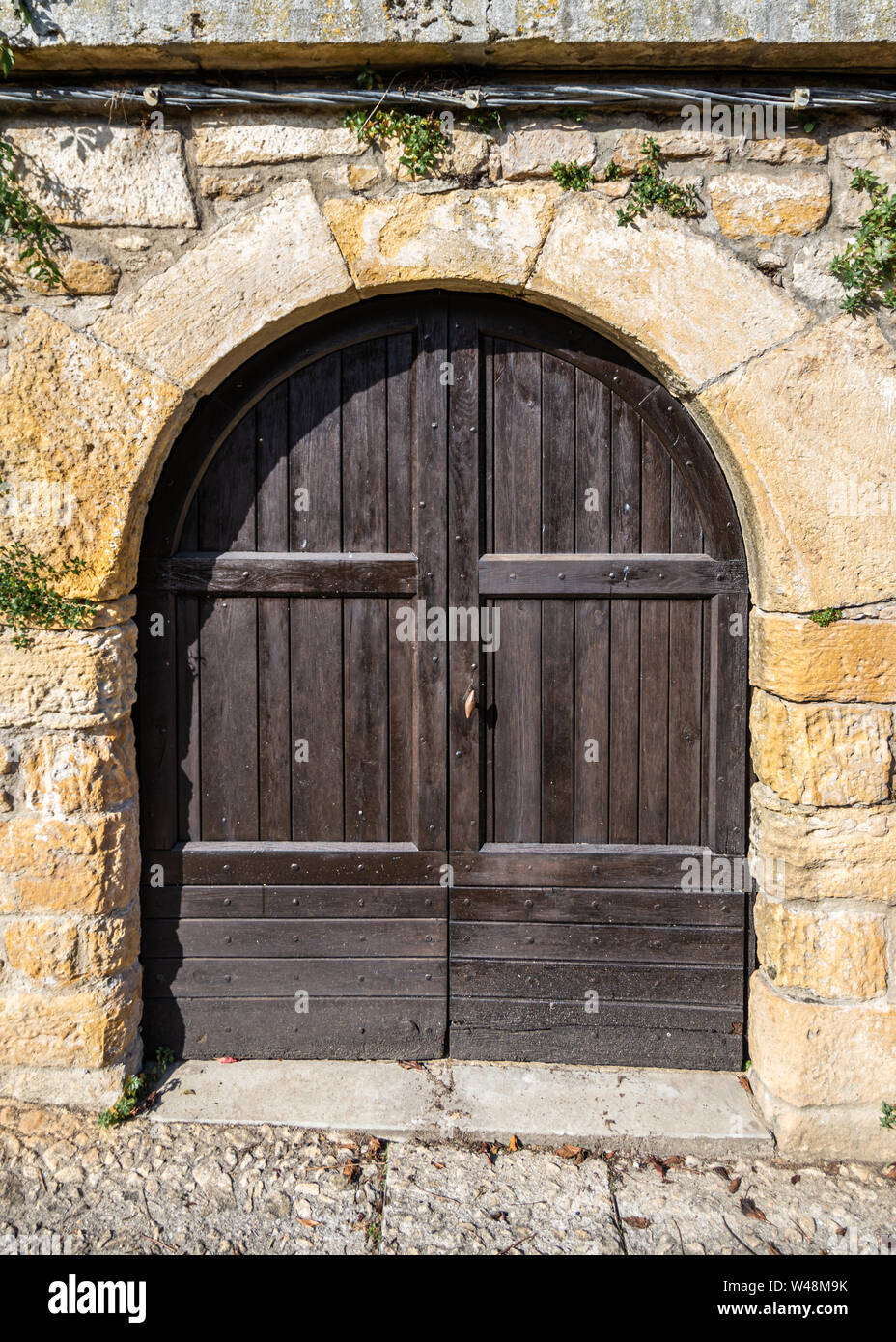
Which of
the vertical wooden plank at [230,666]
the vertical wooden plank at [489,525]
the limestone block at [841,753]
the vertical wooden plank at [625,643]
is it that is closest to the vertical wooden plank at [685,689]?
the vertical wooden plank at [625,643]

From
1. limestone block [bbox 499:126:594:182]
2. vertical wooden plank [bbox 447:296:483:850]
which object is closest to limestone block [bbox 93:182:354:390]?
vertical wooden plank [bbox 447:296:483:850]

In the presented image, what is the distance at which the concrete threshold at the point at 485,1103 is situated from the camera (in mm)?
2625

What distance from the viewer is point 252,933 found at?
292 cm

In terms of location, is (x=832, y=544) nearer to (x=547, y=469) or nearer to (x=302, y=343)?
(x=547, y=469)

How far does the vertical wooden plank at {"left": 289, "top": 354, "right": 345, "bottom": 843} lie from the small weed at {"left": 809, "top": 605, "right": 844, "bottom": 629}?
1.42m

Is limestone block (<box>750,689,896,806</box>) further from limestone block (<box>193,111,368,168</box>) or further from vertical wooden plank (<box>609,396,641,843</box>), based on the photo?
limestone block (<box>193,111,368,168</box>)

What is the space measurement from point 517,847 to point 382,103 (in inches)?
87.6

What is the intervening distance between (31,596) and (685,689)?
1976 millimetres

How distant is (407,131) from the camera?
2.51 metres

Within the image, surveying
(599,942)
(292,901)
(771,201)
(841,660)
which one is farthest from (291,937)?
(771,201)

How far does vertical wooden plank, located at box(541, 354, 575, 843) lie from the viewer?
2.81 meters

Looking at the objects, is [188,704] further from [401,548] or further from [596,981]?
[596,981]

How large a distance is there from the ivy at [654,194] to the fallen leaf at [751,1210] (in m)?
2.69
